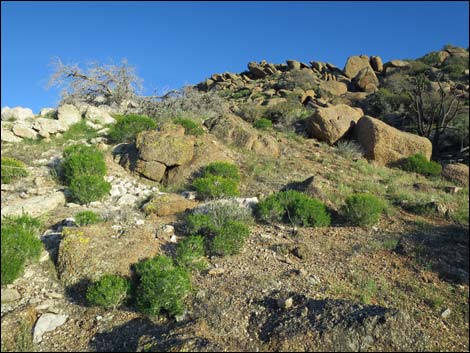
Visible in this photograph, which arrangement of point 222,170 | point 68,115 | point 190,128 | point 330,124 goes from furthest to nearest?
point 330,124 < point 68,115 < point 190,128 < point 222,170

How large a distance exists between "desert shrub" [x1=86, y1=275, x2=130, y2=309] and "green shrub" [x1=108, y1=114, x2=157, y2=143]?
7.12m

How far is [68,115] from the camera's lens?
40.3 feet

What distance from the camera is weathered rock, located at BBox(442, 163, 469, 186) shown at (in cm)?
1190

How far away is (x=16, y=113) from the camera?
12641mm

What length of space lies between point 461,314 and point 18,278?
19.0 ft

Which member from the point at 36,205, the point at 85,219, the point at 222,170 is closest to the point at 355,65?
the point at 222,170

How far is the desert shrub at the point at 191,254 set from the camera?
5.25m

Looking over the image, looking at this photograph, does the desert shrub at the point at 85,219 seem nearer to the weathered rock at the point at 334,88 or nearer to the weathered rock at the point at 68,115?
the weathered rock at the point at 68,115

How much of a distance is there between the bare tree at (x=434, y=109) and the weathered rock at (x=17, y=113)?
1684 centimetres

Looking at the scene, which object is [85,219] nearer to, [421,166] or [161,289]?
[161,289]

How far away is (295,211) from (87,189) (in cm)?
431

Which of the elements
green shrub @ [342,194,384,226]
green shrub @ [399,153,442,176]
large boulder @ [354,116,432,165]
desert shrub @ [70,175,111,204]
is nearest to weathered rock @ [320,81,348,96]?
large boulder @ [354,116,432,165]

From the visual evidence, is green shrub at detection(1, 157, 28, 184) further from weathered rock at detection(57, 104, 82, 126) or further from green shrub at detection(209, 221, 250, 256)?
green shrub at detection(209, 221, 250, 256)

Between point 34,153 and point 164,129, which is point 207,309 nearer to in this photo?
point 164,129
